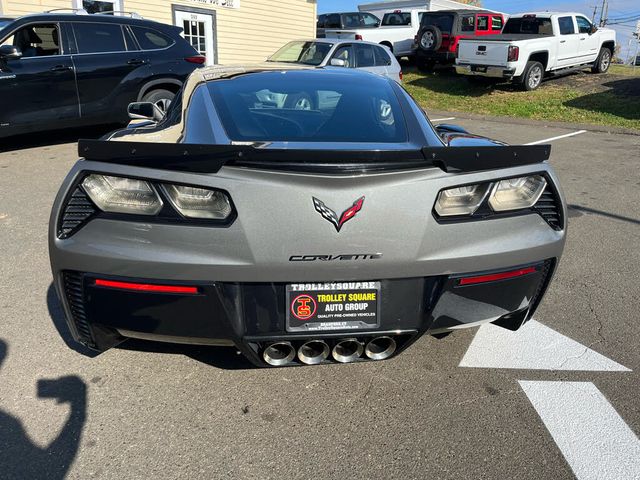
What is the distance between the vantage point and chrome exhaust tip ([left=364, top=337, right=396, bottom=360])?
93.6 inches

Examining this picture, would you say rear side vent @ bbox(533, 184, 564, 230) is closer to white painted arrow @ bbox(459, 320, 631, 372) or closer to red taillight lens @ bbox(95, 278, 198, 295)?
white painted arrow @ bbox(459, 320, 631, 372)

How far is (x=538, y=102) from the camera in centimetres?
1420

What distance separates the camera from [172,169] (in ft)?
6.85

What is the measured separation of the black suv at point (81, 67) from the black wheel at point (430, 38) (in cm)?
1150

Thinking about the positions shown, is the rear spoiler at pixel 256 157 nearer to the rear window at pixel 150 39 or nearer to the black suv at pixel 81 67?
the black suv at pixel 81 67

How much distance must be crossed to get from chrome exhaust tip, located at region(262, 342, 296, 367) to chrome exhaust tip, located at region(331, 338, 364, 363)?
186 millimetres

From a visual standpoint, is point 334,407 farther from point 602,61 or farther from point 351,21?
point 351,21

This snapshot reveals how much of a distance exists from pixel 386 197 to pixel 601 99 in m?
14.5

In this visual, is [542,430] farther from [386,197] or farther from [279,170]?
[279,170]

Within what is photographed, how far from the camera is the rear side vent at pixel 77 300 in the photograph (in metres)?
2.22

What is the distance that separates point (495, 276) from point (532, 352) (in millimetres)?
887

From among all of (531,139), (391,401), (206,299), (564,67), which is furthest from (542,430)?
(564,67)

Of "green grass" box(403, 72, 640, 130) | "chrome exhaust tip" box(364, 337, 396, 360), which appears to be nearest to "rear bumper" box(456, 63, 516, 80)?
"green grass" box(403, 72, 640, 130)

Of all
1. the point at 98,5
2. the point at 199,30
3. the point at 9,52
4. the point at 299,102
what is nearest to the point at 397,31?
the point at 199,30
